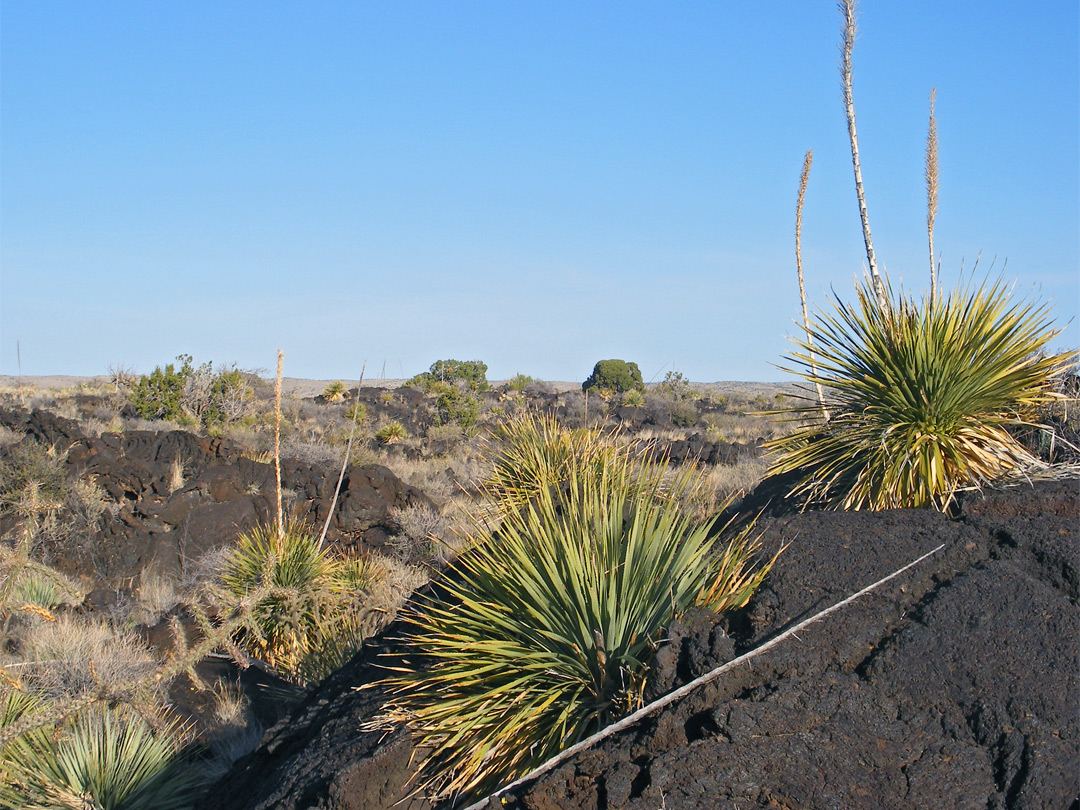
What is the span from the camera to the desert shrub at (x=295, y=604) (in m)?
9.27

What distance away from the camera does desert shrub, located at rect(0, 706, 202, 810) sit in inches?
225

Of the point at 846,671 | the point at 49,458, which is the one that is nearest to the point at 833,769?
the point at 846,671

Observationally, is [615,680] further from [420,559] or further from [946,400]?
[420,559]

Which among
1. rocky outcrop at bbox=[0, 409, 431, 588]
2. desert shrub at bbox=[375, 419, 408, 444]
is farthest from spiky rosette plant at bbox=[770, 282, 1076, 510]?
desert shrub at bbox=[375, 419, 408, 444]

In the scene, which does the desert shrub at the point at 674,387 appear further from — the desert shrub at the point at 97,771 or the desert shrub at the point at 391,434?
the desert shrub at the point at 97,771

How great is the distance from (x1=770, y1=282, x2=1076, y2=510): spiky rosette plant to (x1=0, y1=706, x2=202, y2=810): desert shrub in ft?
16.8

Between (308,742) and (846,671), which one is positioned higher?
(846,671)

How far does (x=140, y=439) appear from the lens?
18703 mm

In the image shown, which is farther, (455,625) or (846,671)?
(455,625)

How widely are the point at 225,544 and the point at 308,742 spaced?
1029 cm

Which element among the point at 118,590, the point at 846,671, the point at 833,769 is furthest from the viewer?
the point at 118,590

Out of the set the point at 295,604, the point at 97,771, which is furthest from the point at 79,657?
the point at 97,771

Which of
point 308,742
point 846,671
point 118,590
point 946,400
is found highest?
point 946,400

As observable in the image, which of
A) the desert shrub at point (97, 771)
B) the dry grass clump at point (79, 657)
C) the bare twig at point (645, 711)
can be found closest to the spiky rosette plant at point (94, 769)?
the desert shrub at point (97, 771)
